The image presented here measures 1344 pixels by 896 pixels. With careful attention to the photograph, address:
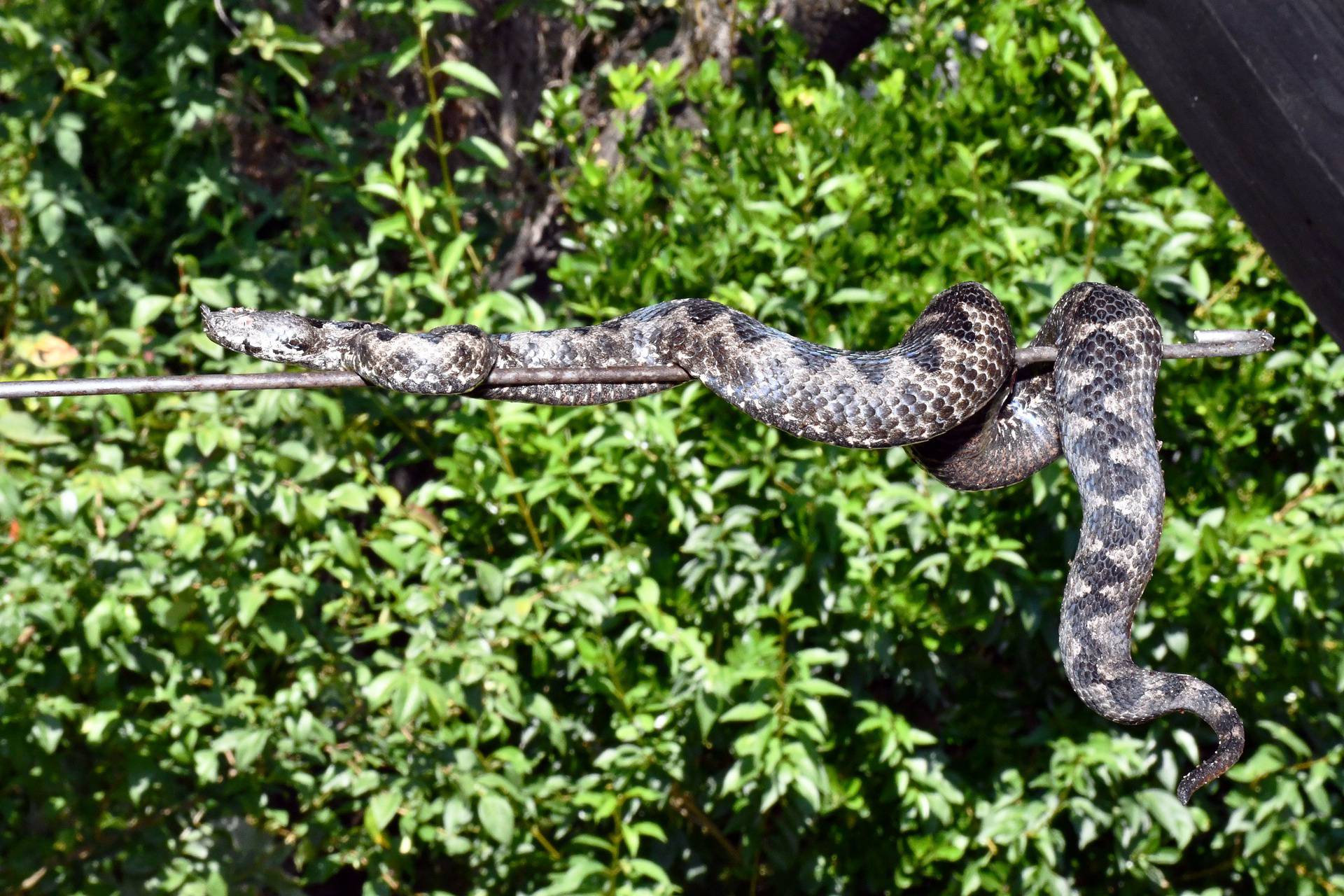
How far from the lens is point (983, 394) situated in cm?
221

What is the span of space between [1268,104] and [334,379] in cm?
140

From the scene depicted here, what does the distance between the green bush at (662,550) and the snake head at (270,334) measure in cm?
129

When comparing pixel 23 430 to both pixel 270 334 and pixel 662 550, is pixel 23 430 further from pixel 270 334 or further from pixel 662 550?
pixel 662 550

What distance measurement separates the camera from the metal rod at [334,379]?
183 centimetres

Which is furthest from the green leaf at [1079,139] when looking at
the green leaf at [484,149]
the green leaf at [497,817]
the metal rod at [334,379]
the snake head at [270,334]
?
the green leaf at [497,817]

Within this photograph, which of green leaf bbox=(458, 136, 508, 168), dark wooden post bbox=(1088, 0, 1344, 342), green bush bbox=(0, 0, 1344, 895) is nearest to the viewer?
dark wooden post bbox=(1088, 0, 1344, 342)

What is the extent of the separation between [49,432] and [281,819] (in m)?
1.46

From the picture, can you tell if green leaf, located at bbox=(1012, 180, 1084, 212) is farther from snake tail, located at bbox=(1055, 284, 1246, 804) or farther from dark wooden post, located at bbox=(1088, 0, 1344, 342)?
dark wooden post, located at bbox=(1088, 0, 1344, 342)

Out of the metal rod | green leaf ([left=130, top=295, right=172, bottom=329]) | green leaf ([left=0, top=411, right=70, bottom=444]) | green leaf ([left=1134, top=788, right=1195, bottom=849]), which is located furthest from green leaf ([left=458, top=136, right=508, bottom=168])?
green leaf ([left=1134, top=788, right=1195, bottom=849])

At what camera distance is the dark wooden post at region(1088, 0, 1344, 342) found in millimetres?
1791

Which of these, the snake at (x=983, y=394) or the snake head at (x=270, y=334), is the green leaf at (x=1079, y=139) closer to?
the snake at (x=983, y=394)

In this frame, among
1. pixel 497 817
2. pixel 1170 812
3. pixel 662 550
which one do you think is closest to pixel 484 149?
pixel 662 550

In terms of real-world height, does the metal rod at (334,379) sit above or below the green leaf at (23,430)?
above

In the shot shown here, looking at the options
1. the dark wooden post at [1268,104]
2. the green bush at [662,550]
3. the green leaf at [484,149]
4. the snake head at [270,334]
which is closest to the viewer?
the dark wooden post at [1268,104]
